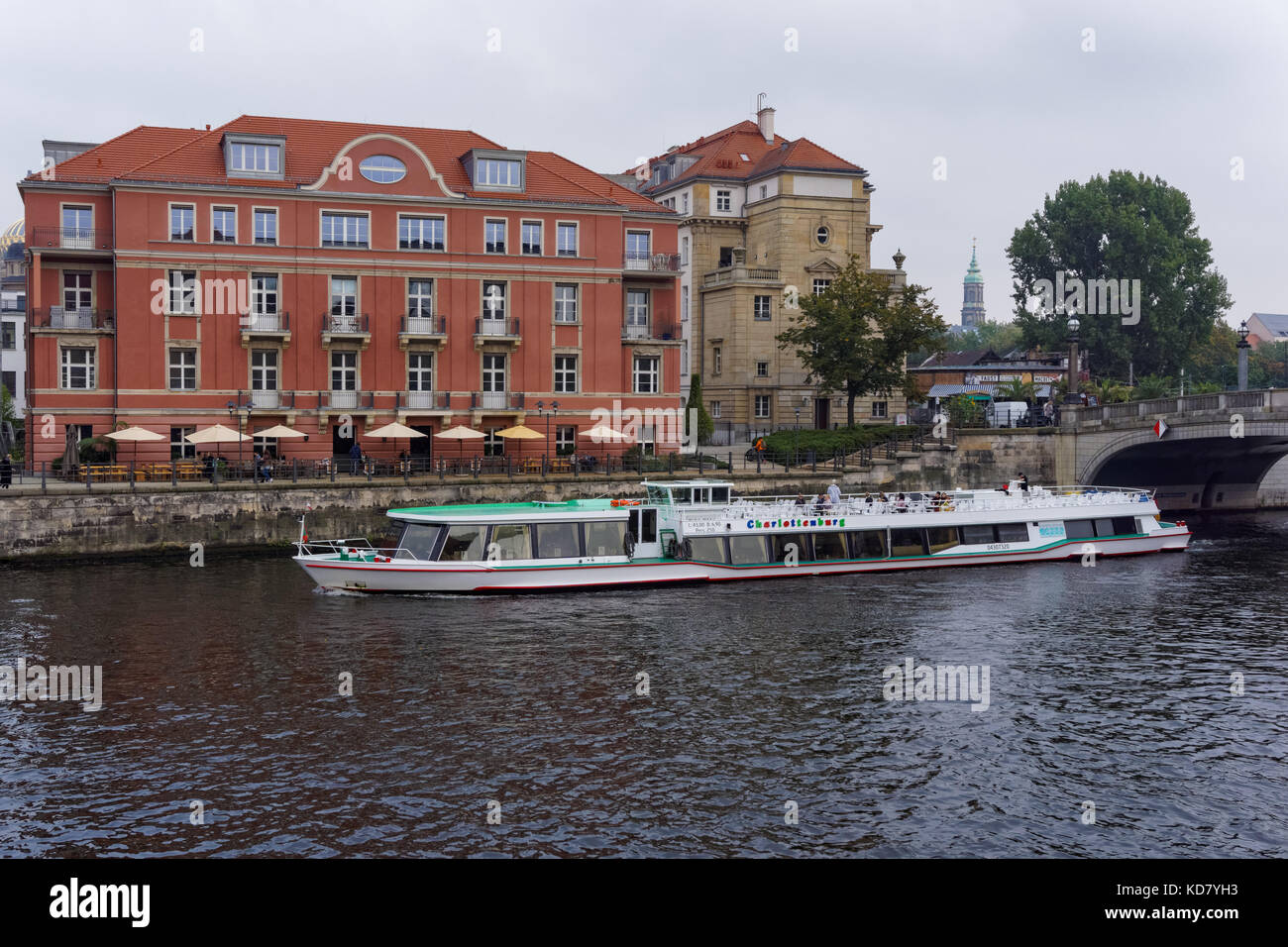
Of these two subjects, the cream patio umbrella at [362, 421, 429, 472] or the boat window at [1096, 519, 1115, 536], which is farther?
the cream patio umbrella at [362, 421, 429, 472]

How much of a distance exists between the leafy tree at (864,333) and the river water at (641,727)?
31681mm

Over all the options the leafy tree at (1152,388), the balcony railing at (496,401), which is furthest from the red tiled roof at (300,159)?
the leafy tree at (1152,388)

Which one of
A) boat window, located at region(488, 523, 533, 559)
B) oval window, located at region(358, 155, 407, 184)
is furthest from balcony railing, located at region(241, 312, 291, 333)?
boat window, located at region(488, 523, 533, 559)

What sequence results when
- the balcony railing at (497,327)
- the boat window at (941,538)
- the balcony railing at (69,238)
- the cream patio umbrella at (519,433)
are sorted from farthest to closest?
the balcony railing at (497,327), the cream patio umbrella at (519,433), the balcony railing at (69,238), the boat window at (941,538)

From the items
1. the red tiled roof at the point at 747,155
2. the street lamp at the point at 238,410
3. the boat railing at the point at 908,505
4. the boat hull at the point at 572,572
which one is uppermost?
the red tiled roof at the point at 747,155

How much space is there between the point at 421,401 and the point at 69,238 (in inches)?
671

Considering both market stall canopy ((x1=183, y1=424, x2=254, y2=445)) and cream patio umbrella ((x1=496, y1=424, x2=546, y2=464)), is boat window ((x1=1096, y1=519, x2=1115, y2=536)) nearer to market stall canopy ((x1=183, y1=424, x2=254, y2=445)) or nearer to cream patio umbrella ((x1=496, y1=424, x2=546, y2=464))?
cream patio umbrella ((x1=496, y1=424, x2=546, y2=464))

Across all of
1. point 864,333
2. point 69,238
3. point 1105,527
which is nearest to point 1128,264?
point 864,333

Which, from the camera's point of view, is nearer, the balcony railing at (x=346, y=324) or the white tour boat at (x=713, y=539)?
the white tour boat at (x=713, y=539)

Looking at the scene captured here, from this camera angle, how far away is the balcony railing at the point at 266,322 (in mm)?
55094

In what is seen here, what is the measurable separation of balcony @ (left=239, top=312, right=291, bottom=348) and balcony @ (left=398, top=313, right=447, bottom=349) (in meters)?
5.29

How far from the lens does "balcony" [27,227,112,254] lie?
2088 inches

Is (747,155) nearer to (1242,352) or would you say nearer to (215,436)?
(1242,352)

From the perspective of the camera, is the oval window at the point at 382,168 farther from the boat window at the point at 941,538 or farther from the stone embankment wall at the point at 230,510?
the boat window at the point at 941,538
